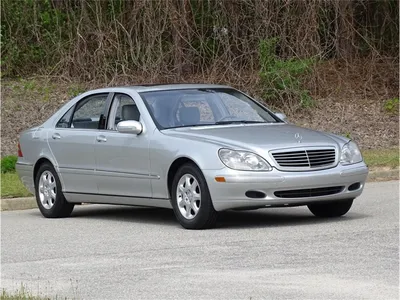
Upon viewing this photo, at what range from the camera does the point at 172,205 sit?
1280 centimetres

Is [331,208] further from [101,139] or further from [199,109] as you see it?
[101,139]

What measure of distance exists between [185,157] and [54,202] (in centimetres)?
265

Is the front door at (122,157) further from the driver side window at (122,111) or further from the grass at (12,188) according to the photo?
the grass at (12,188)

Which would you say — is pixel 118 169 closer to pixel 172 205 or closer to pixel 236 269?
pixel 172 205

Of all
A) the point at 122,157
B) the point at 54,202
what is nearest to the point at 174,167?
the point at 122,157

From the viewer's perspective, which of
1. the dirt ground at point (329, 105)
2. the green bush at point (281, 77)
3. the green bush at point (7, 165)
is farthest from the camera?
the green bush at point (281, 77)

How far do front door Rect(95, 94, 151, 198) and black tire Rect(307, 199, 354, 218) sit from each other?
1887 mm

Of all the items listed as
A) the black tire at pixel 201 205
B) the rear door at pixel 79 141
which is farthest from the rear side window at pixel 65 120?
the black tire at pixel 201 205

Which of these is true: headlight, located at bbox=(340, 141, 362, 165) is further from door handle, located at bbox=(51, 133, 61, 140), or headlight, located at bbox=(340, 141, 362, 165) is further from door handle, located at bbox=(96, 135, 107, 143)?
door handle, located at bbox=(51, 133, 61, 140)

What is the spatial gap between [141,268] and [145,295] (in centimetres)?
136

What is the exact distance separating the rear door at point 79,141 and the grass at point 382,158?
5.40m

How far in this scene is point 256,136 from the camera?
12688mm

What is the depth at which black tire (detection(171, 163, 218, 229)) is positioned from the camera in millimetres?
12312

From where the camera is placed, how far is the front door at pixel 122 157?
1320 cm
